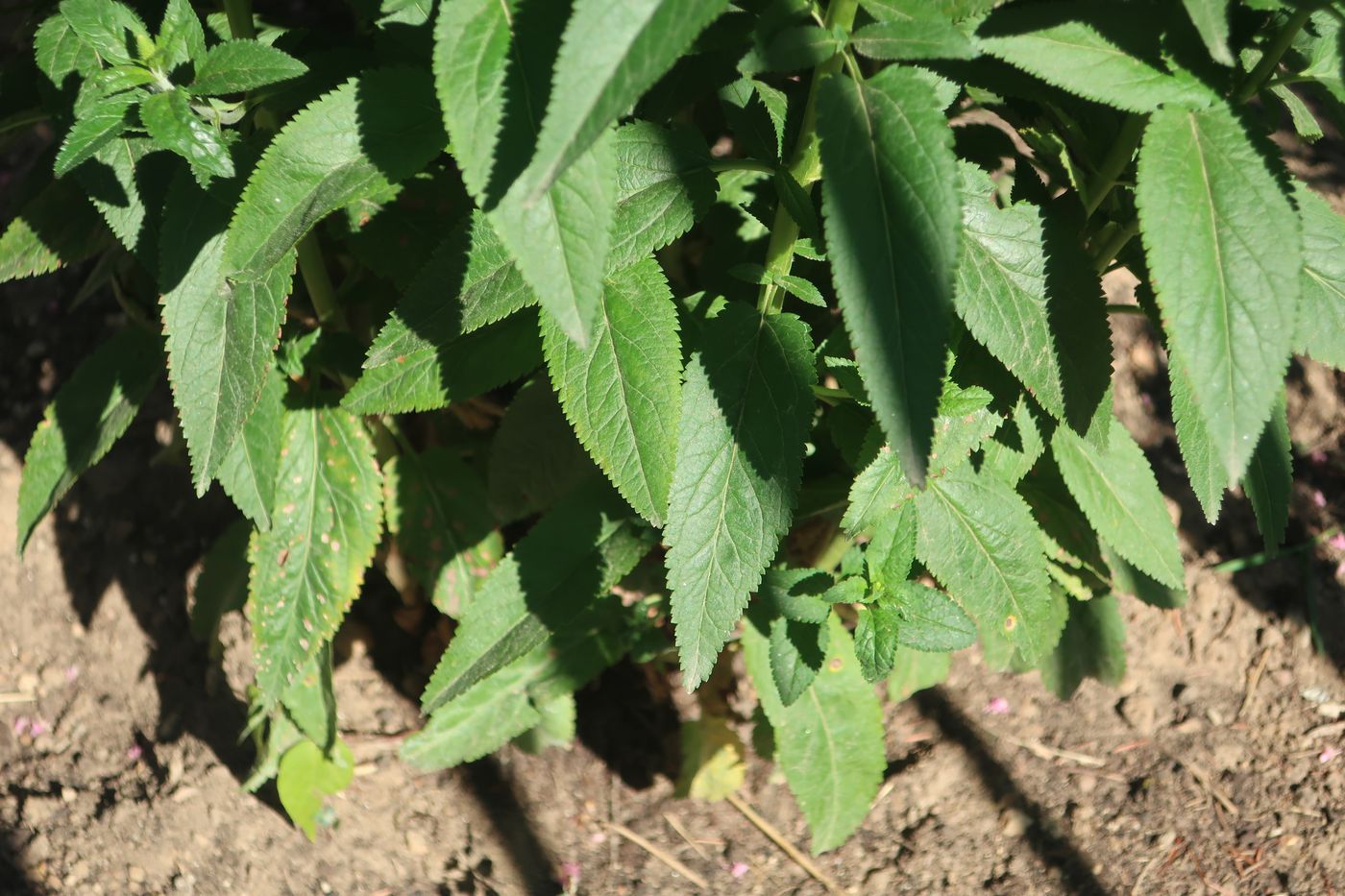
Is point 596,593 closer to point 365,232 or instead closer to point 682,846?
point 365,232

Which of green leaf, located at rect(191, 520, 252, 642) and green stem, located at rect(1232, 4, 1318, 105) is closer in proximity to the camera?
green stem, located at rect(1232, 4, 1318, 105)

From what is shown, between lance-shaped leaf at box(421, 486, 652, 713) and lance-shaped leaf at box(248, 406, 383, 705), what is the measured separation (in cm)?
25

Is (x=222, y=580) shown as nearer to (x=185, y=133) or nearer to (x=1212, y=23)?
(x=185, y=133)

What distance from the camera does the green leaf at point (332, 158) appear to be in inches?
55.1

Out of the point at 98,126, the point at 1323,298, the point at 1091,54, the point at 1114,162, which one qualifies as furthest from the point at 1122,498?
the point at 98,126

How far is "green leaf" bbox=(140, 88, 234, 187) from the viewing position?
1439 millimetres

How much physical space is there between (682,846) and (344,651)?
98 centimetres

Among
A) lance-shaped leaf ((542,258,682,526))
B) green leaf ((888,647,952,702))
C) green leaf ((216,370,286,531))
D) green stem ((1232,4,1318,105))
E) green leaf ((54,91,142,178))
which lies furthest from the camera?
green leaf ((888,647,952,702))

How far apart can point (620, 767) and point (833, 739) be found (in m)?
0.76

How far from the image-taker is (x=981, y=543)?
1.83 meters

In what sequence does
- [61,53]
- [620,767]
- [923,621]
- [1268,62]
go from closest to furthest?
[1268,62]
[61,53]
[923,621]
[620,767]

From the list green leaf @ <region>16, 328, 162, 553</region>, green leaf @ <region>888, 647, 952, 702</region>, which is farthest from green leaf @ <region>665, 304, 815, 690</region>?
green leaf @ <region>16, 328, 162, 553</region>

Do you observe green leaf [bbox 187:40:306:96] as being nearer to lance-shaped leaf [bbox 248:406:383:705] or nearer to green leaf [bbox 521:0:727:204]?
green leaf [bbox 521:0:727:204]

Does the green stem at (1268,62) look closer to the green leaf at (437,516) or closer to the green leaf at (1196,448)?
the green leaf at (1196,448)
